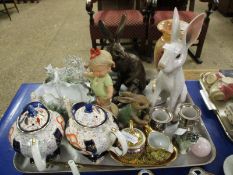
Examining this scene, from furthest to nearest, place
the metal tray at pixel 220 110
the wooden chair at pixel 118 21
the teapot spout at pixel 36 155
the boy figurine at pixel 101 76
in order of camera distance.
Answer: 1. the wooden chair at pixel 118 21
2. the metal tray at pixel 220 110
3. the boy figurine at pixel 101 76
4. the teapot spout at pixel 36 155

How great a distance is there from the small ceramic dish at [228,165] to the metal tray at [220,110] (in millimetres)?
111

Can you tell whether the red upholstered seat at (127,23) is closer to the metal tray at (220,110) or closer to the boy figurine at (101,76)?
the metal tray at (220,110)

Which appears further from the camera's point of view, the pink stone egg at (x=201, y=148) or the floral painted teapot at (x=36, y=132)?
the pink stone egg at (x=201, y=148)

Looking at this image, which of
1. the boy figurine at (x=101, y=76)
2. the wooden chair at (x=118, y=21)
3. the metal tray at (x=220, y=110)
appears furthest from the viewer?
the wooden chair at (x=118, y=21)

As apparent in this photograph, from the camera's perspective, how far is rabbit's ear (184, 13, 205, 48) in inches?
28.7

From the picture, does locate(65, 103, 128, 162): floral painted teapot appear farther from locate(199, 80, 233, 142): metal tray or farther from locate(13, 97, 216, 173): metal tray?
locate(199, 80, 233, 142): metal tray

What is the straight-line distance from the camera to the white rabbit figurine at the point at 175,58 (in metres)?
0.74

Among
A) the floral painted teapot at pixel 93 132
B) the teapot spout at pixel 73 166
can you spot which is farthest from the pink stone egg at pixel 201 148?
the teapot spout at pixel 73 166

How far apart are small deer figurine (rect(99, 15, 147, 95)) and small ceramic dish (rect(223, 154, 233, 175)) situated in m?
0.40

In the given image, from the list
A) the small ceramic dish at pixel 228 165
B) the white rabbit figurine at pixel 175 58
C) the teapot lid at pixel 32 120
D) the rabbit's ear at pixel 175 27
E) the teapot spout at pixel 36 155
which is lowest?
the small ceramic dish at pixel 228 165

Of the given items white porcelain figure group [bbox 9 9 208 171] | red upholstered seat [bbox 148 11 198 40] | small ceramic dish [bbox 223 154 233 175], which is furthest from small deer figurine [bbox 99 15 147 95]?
red upholstered seat [bbox 148 11 198 40]

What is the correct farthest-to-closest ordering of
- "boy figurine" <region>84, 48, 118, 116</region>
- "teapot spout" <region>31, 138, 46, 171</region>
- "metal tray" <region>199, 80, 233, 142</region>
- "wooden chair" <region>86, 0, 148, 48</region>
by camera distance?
"wooden chair" <region>86, 0, 148, 48</region> < "metal tray" <region>199, 80, 233, 142</region> < "boy figurine" <region>84, 48, 118, 116</region> < "teapot spout" <region>31, 138, 46, 171</region>

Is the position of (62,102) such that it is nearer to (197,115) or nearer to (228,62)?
(197,115)

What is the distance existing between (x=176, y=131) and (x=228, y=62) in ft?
5.89
